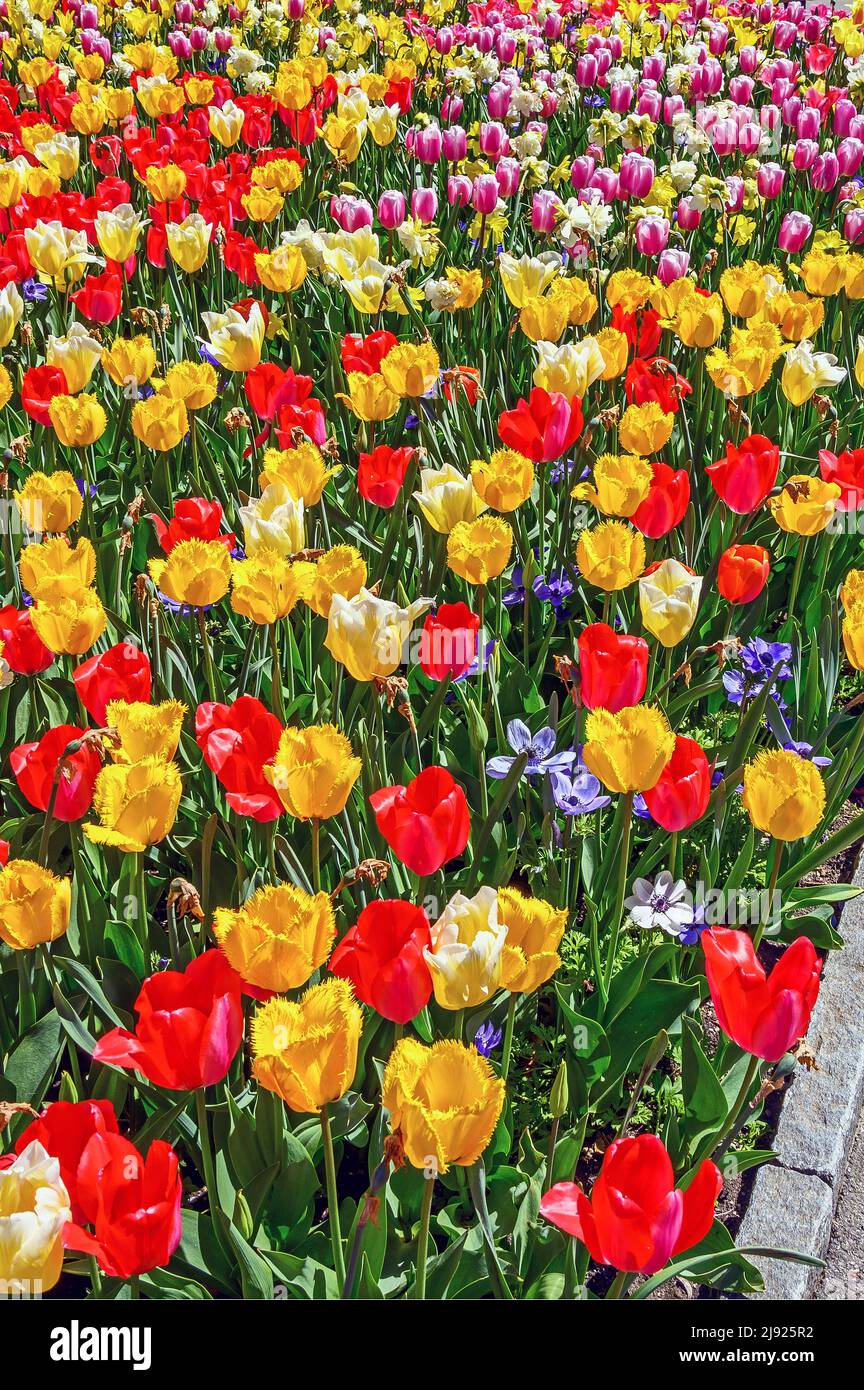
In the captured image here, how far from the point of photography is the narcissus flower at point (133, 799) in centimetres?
147

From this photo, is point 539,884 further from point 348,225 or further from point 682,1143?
point 348,225

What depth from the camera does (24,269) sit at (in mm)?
3574

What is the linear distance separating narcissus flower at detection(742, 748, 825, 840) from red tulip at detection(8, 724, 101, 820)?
0.87 meters

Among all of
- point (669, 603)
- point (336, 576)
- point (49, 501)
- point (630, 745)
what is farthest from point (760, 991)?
point (49, 501)

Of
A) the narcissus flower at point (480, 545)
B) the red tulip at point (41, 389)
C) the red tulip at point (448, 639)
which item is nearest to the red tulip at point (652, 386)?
the narcissus flower at point (480, 545)

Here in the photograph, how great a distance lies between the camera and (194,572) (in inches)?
76.7

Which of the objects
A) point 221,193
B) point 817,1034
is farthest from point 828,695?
point 221,193

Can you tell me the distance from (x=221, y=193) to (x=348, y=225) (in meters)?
0.51

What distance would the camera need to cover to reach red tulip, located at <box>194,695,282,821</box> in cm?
162

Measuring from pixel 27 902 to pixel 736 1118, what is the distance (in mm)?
914

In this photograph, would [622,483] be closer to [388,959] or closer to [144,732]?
[144,732]

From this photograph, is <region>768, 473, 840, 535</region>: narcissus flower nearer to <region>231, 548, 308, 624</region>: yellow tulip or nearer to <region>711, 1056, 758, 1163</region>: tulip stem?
<region>231, 548, 308, 624</region>: yellow tulip

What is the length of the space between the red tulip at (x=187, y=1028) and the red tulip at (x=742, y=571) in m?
1.24

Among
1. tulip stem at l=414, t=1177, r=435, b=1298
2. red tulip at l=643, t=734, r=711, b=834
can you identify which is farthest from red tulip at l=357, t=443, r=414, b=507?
tulip stem at l=414, t=1177, r=435, b=1298
